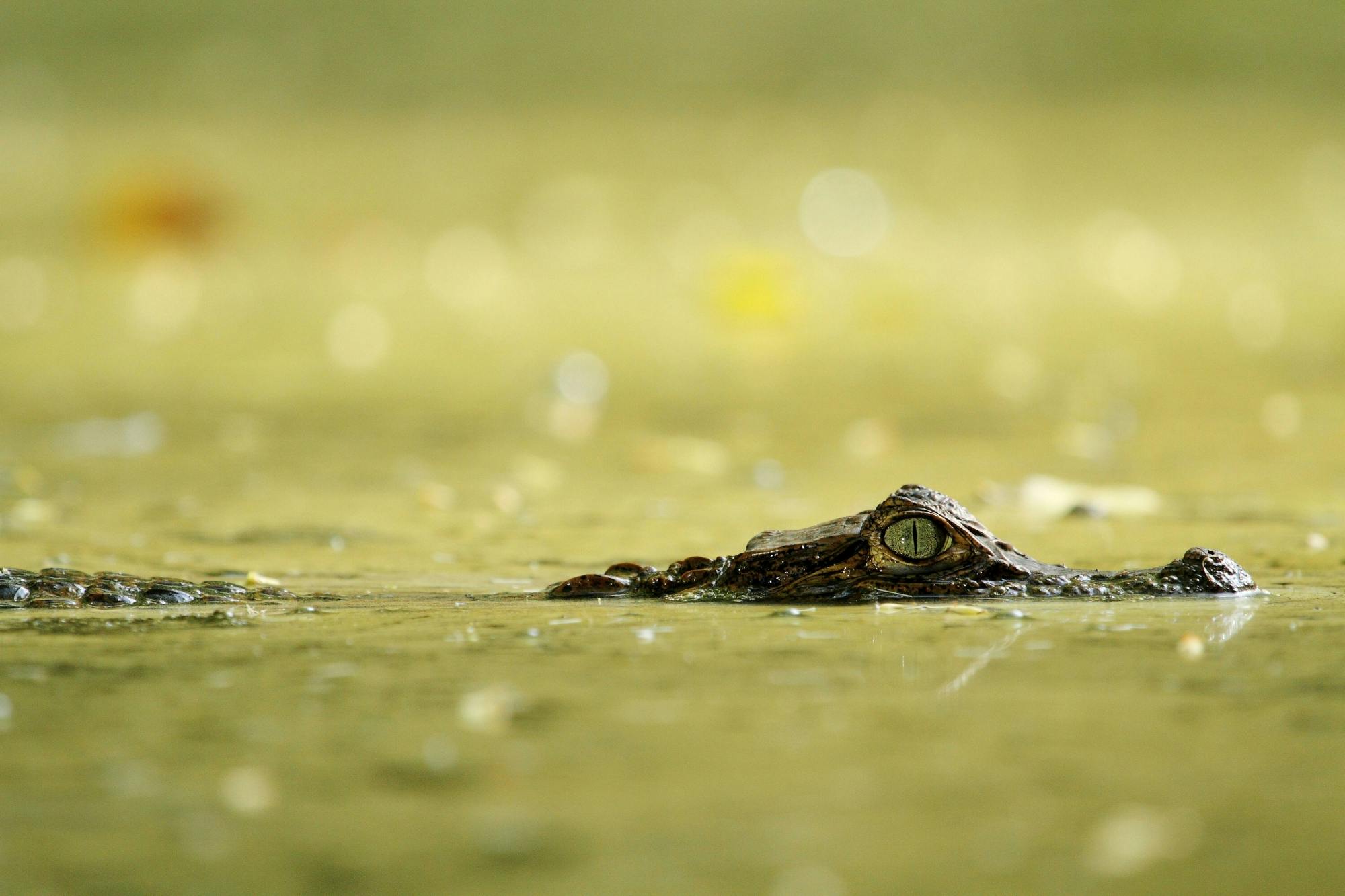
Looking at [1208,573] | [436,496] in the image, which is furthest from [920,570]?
[436,496]

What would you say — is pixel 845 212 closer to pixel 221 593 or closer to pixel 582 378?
pixel 582 378

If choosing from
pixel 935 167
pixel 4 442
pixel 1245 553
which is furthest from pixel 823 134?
pixel 1245 553

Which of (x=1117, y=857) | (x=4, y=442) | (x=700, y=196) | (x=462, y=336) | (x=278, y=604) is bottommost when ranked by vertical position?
(x=1117, y=857)

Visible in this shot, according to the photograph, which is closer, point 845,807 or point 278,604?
point 845,807

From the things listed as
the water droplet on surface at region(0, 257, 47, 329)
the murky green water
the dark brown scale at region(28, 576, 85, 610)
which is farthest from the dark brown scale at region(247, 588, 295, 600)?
the water droplet on surface at region(0, 257, 47, 329)

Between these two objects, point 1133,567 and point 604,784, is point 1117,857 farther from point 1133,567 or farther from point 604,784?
point 1133,567

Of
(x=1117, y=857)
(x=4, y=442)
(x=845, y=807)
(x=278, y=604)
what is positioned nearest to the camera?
(x=1117, y=857)

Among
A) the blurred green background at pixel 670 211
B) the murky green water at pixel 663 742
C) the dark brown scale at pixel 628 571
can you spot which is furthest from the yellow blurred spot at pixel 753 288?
the dark brown scale at pixel 628 571
